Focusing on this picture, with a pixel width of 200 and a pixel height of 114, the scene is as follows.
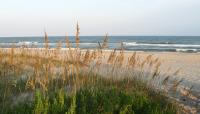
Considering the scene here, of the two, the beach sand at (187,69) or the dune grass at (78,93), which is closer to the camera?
the dune grass at (78,93)

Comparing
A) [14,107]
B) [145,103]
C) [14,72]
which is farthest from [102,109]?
[14,72]

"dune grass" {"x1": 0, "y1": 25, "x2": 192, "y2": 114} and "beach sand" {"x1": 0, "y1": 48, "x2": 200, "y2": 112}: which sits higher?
"dune grass" {"x1": 0, "y1": 25, "x2": 192, "y2": 114}

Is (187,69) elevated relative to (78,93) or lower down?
lower down

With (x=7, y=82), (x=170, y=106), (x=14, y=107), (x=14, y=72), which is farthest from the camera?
(x=14, y=72)

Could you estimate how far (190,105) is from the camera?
6.73m

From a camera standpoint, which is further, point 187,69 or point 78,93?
point 187,69

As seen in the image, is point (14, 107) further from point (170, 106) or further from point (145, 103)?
point (170, 106)

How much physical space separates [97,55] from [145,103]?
1367 millimetres

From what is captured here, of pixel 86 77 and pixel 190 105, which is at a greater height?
pixel 86 77

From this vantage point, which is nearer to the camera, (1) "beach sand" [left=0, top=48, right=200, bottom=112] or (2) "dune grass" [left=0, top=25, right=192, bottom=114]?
(2) "dune grass" [left=0, top=25, right=192, bottom=114]

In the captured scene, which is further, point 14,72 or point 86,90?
point 14,72

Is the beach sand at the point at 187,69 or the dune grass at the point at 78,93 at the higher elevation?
the dune grass at the point at 78,93

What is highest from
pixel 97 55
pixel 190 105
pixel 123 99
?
pixel 97 55

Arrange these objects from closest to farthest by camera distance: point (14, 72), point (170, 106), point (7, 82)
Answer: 1. point (170, 106)
2. point (7, 82)
3. point (14, 72)
